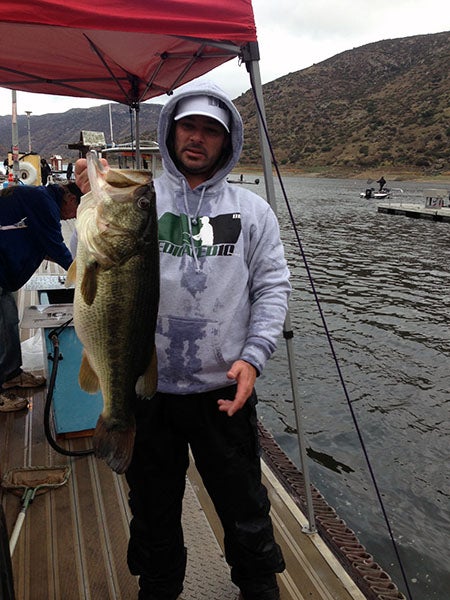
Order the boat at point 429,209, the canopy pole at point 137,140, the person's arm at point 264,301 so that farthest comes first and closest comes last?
the boat at point 429,209 → the canopy pole at point 137,140 → the person's arm at point 264,301

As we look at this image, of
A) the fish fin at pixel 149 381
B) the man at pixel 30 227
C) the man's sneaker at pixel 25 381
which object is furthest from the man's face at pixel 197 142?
the man's sneaker at pixel 25 381

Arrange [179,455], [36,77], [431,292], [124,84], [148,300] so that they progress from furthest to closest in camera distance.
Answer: [431,292] → [124,84] → [36,77] → [179,455] → [148,300]

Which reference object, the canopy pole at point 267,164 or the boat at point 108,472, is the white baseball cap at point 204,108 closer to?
the boat at point 108,472

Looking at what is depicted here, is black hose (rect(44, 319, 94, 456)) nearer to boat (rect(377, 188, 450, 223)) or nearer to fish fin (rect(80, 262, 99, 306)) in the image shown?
fish fin (rect(80, 262, 99, 306))

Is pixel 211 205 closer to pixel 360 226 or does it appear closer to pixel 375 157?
pixel 360 226

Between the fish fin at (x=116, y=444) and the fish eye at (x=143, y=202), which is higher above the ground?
the fish eye at (x=143, y=202)

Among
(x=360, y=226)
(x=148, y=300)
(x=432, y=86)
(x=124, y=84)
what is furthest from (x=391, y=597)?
(x=432, y=86)

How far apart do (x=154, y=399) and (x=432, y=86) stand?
116 m

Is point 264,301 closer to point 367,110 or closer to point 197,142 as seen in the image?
point 197,142

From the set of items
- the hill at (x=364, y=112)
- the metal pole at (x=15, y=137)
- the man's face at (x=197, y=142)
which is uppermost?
the hill at (x=364, y=112)

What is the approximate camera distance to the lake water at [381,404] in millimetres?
5477

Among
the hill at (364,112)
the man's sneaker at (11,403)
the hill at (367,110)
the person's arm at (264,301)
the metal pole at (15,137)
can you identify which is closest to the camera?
the person's arm at (264,301)

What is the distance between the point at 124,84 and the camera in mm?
5305

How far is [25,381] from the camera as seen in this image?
197 inches
